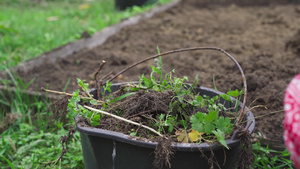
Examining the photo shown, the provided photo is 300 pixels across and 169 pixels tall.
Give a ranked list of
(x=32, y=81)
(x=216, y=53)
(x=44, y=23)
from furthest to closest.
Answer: (x=44, y=23)
(x=216, y=53)
(x=32, y=81)

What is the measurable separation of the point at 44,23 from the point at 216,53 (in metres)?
2.73

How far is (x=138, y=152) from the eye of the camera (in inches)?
49.3

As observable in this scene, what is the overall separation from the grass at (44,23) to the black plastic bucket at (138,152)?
1.93 metres

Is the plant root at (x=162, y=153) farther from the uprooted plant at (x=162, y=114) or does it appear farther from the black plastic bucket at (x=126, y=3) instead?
the black plastic bucket at (x=126, y=3)

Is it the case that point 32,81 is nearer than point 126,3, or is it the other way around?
point 32,81

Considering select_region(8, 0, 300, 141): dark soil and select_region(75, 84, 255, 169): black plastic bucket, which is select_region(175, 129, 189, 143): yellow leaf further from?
select_region(8, 0, 300, 141): dark soil

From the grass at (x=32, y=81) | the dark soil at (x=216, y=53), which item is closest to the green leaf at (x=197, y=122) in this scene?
the dark soil at (x=216, y=53)

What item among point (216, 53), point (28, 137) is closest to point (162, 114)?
point (28, 137)

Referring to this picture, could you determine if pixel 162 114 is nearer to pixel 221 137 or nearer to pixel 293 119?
pixel 221 137

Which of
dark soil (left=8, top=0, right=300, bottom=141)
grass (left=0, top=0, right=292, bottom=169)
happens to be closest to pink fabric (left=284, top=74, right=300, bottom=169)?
dark soil (left=8, top=0, right=300, bottom=141)

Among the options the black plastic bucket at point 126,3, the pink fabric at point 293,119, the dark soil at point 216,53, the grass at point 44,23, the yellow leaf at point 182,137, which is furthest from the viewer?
the black plastic bucket at point 126,3

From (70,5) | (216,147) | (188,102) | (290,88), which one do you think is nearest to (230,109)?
(188,102)

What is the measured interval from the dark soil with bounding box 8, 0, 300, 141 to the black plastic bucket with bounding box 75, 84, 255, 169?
44cm

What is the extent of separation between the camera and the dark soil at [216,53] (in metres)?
2.28
